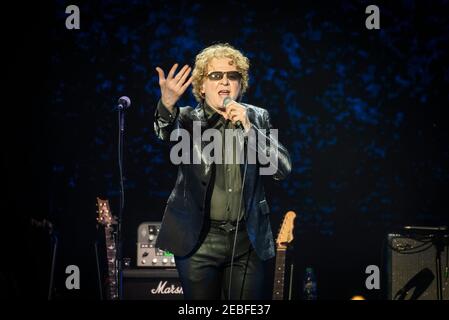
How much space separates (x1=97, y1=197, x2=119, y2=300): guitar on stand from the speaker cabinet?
85.0 inches

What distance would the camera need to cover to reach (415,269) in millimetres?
4453

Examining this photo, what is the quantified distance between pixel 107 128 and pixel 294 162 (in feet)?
5.43

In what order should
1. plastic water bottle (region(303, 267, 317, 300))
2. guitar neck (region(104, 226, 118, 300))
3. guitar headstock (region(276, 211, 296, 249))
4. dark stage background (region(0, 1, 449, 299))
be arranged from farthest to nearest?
1. plastic water bottle (region(303, 267, 317, 300))
2. dark stage background (region(0, 1, 449, 299))
3. guitar headstock (region(276, 211, 296, 249))
4. guitar neck (region(104, 226, 118, 300))

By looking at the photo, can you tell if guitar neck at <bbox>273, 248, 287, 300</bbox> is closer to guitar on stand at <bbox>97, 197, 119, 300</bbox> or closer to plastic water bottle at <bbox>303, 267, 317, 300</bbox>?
plastic water bottle at <bbox>303, 267, 317, 300</bbox>

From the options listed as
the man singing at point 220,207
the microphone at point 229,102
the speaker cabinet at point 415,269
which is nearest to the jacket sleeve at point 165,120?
the man singing at point 220,207

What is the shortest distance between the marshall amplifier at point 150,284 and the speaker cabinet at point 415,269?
5.60 feet

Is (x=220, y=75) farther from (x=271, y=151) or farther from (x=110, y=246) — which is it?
(x=110, y=246)

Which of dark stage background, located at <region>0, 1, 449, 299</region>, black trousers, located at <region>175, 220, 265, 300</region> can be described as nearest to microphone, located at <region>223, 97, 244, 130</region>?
black trousers, located at <region>175, 220, 265, 300</region>

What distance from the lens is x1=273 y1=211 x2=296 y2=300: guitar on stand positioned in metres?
4.32

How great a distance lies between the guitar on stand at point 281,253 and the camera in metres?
4.32

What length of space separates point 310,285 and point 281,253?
685 mm

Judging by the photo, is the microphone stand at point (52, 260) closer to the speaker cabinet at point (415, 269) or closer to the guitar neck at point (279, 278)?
the guitar neck at point (279, 278)

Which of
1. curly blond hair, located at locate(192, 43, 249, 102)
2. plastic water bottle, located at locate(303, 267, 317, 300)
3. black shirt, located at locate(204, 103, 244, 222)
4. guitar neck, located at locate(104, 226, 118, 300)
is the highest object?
curly blond hair, located at locate(192, 43, 249, 102)

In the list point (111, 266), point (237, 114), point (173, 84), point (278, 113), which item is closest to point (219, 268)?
point (237, 114)
